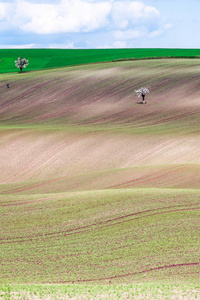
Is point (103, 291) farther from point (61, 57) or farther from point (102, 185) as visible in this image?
point (61, 57)

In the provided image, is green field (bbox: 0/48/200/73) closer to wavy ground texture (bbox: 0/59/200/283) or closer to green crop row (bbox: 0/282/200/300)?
wavy ground texture (bbox: 0/59/200/283)

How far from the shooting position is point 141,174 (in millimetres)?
32594

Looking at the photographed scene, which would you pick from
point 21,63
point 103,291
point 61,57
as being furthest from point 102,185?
point 61,57

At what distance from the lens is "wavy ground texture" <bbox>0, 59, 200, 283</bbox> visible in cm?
1773

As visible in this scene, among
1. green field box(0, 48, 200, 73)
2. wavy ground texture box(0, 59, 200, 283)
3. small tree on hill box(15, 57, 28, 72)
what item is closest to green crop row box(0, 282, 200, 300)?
wavy ground texture box(0, 59, 200, 283)

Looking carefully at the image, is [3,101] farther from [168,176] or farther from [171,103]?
[168,176]

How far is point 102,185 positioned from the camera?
30750 millimetres

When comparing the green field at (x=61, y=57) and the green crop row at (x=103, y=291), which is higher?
the green field at (x=61, y=57)

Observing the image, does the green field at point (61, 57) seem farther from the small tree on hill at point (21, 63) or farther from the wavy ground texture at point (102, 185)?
the wavy ground texture at point (102, 185)

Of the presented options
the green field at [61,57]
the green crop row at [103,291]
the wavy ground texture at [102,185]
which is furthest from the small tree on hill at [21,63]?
the green crop row at [103,291]

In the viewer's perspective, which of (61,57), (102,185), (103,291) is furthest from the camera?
(61,57)

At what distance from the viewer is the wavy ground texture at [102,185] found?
17.7m

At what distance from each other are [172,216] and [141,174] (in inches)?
417

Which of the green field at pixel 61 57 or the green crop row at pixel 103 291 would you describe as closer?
the green crop row at pixel 103 291
